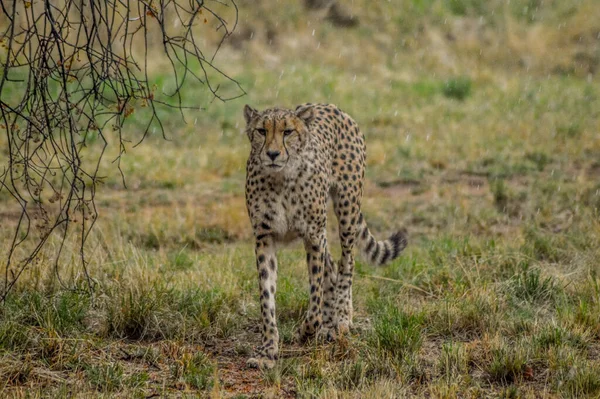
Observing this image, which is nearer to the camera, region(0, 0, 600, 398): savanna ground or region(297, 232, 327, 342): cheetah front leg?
region(0, 0, 600, 398): savanna ground

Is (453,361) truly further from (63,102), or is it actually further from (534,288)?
(63,102)

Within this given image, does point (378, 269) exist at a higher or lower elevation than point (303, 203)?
lower

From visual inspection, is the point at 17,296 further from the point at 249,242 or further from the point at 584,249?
the point at 584,249

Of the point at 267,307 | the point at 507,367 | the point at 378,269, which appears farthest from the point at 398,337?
the point at 378,269

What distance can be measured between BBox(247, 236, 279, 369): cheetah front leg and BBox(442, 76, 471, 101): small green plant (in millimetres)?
9234

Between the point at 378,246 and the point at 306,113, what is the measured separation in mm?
1081

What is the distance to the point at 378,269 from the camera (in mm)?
5836

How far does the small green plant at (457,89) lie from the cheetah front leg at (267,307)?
30.3 ft

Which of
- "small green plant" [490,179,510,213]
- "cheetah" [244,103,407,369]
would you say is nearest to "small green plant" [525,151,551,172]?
"small green plant" [490,179,510,213]

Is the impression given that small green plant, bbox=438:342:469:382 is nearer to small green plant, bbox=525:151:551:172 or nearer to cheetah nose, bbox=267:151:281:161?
cheetah nose, bbox=267:151:281:161

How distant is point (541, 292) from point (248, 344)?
1692mm

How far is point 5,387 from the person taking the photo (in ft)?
11.5

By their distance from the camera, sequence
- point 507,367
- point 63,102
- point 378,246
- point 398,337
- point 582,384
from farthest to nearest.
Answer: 1. point 63,102
2. point 378,246
3. point 398,337
4. point 507,367
5. point 582,384

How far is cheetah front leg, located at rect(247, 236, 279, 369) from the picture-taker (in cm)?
407
